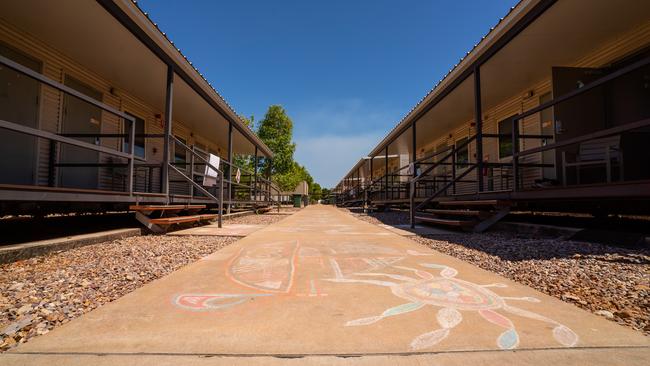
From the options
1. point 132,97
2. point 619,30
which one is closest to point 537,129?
point 619,30

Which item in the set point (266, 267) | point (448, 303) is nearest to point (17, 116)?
point (266, 267)

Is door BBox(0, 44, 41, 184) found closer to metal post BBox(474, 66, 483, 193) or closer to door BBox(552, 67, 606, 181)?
metal post BBox(474, 66, 483, 193)

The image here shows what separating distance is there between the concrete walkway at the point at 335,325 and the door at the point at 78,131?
20.9 ft

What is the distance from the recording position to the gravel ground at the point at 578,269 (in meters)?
2.07

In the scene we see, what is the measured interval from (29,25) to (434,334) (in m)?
8.25

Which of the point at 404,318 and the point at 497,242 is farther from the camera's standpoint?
the point at 497,242

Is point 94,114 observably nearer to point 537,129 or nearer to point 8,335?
point 8,335

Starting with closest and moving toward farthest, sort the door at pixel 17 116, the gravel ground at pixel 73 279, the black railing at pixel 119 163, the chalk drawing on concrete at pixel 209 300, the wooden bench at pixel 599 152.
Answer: the gravel ground at pixel 73 279
the chalk drawing on concrete at pixel 209 300
the black railing at pixel 119 163
the wooden bench at pixel 599 152
the door at pixel 17 116

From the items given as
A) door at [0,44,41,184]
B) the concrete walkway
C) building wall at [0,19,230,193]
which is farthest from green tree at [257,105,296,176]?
the concrete walkway

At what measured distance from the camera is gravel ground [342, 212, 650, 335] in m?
2.07

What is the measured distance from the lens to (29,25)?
19.0 ft

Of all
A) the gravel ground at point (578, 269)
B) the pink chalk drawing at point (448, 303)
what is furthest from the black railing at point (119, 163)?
the gravel ground at point (578, 269)

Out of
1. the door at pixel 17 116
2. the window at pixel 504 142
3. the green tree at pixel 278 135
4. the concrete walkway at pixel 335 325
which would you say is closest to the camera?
the concrete walkway at pixel 335 325

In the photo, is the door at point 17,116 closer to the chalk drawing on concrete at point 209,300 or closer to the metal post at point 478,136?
the chalk drawing on concrete at point 209,300
